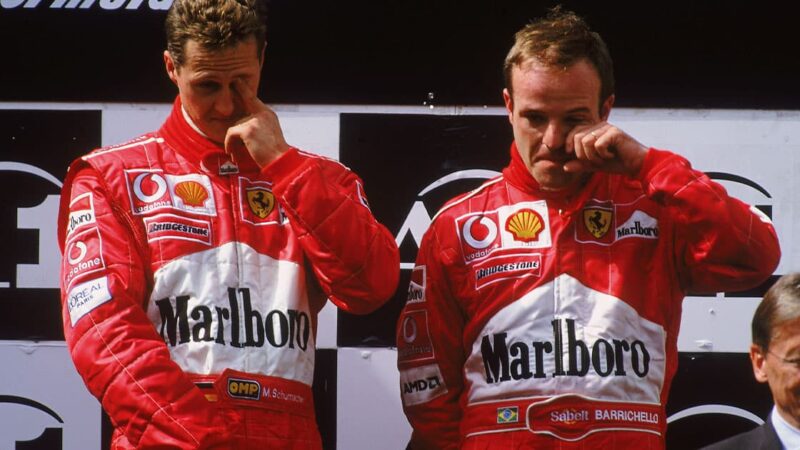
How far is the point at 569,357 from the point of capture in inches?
96.3

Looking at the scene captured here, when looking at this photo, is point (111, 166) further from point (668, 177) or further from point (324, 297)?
point (668, 177)

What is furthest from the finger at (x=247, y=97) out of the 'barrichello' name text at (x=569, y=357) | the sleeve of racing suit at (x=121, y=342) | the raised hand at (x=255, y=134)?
the 'barrichello' name text at (x=569, y=357)

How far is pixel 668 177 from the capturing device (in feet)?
7.82

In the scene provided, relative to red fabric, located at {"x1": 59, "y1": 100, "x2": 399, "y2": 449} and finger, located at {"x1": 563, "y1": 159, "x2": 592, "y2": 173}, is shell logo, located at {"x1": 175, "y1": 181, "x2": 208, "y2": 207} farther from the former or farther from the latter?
finger, located at {"x1": 563, "y1": 159, "x2": 592, "y2": 173}

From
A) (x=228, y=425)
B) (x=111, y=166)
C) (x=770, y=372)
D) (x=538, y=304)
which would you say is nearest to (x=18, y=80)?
(x=111, y=166)

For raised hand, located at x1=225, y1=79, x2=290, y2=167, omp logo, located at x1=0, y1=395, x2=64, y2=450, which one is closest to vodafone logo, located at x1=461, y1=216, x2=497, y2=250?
raised hand, located at x1=225, y1=79, x2=290, y2=167

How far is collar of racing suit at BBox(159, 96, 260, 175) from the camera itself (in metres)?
2.55

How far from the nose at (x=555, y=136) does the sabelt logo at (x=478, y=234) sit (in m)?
0.21

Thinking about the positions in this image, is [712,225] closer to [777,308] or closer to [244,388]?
[777,308]

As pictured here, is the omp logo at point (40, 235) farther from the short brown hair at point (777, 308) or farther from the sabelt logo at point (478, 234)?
the short brown hair at point (777, 308)

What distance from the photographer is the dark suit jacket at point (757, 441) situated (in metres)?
2.38

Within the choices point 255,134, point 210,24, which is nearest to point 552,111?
point 255,134

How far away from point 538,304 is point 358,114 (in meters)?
0.96

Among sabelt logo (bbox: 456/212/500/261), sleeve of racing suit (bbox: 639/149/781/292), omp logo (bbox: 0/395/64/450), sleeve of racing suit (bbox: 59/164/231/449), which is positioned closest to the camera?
sleeve of racing suit (bbox: 59/164/231/449)
